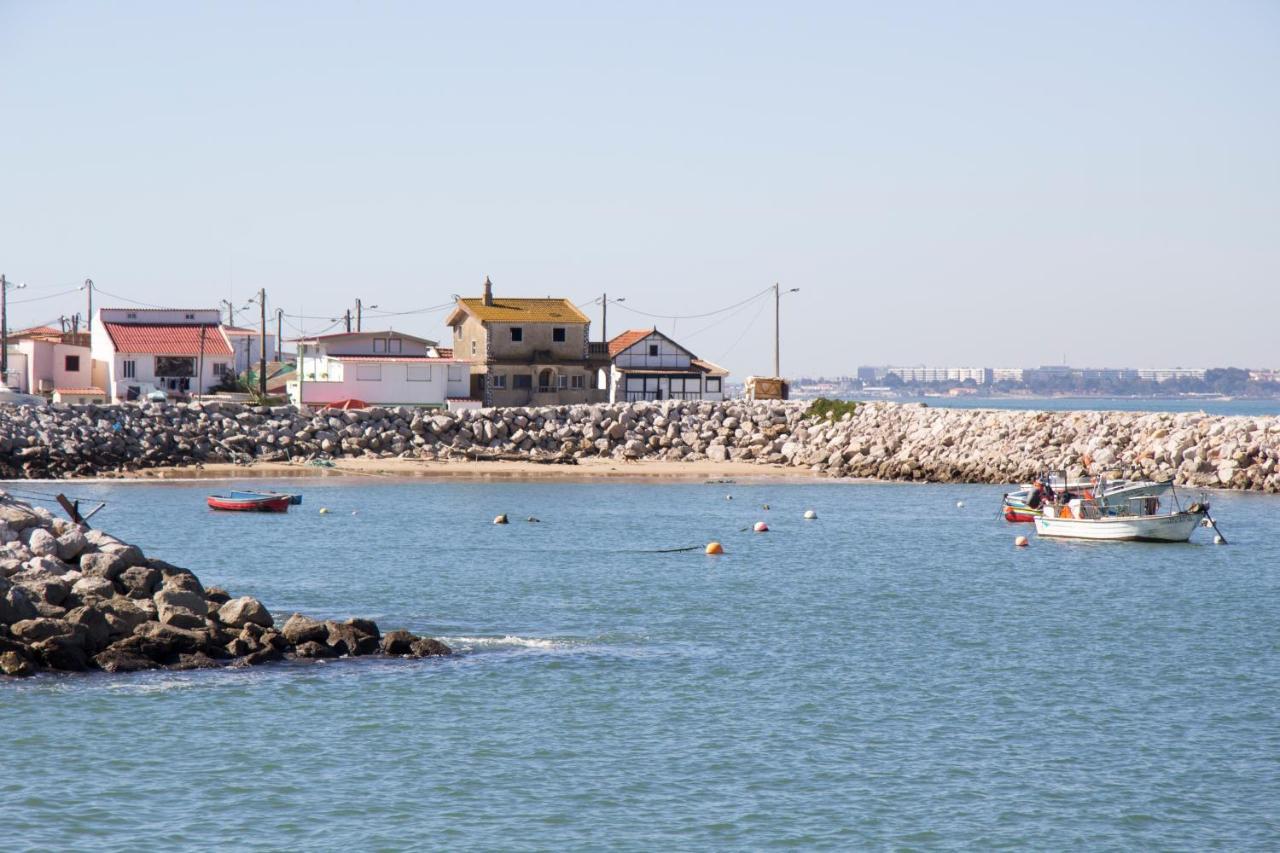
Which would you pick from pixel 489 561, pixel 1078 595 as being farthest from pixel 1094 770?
pixel 489 561

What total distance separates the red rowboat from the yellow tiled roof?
119 ft

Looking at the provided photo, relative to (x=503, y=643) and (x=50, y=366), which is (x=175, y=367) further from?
(x=503, y=643)

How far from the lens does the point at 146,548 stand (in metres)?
46.8

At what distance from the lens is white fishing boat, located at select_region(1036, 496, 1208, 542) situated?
168ft

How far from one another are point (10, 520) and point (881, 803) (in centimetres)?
2032

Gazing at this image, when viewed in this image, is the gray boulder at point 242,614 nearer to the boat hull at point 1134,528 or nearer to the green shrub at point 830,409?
the boat hull at point 1134,528

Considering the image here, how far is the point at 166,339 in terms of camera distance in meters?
94.0

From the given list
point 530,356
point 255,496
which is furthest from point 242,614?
point 530,356

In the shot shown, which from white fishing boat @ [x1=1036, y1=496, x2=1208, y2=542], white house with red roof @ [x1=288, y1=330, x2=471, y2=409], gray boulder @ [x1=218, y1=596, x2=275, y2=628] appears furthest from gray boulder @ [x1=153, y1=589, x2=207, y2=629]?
white house with red roof @ [x1=288, y1=330, x2=471, y2=409]

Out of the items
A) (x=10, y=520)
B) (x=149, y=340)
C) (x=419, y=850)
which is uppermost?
(x=149, y=340)

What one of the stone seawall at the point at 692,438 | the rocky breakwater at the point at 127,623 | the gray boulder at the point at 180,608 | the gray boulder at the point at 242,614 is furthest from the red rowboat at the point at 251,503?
the gray boulder at the point at 242,614

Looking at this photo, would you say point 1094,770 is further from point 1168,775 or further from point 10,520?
point 10,520

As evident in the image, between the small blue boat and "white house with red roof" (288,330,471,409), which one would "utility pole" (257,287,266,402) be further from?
the small blue boat

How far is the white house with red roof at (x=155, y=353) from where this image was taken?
9156cm
